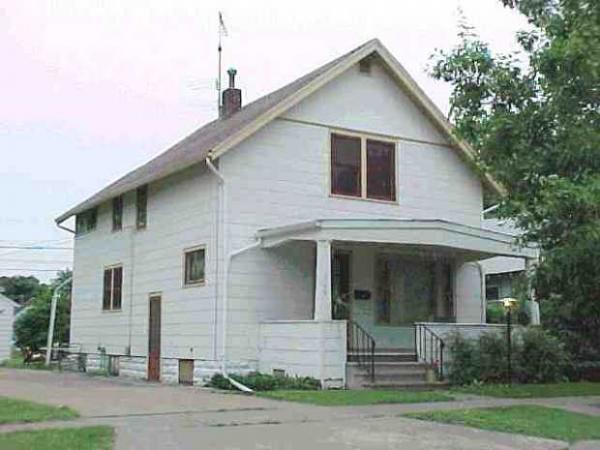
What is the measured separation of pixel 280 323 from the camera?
60.7ft

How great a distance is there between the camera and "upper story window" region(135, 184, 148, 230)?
75.8ft

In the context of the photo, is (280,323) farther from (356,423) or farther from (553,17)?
(553,17)

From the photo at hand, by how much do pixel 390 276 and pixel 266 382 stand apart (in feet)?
16.1

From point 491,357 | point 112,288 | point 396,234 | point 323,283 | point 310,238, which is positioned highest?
point 396,234

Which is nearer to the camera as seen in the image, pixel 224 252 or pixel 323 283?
pixel 323 283

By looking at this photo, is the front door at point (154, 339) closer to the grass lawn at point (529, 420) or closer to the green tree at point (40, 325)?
the grass lawn at point (529, 420)

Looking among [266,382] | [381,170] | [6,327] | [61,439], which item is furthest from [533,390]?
[6,327]

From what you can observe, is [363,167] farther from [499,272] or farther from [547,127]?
[499,272]

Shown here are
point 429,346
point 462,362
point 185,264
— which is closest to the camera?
point 462,362

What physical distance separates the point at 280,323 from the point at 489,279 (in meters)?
23.1

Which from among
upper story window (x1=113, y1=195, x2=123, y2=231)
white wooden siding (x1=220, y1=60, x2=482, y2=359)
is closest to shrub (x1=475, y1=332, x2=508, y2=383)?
white wooden siding (x1=220, y1=60, x2=482, y2=359)

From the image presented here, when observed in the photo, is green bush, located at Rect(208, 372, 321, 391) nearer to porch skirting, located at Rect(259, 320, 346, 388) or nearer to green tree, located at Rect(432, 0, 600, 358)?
porch skirting, located at Rect(259, 320, 346, 388)

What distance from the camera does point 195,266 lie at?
2012cm

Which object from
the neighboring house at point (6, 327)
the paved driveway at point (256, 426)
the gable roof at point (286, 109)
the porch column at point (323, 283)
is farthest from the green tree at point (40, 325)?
the porch column at point (323, 283)
